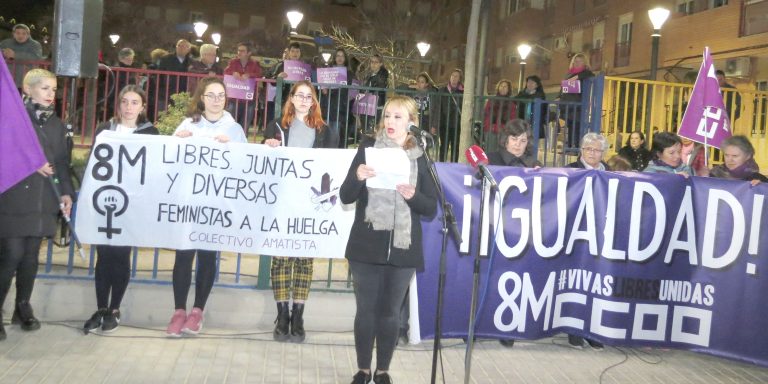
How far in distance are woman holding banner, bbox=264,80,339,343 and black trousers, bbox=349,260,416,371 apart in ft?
4.26

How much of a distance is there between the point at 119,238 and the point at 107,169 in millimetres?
559

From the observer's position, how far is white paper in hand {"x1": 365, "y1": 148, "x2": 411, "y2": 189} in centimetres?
523

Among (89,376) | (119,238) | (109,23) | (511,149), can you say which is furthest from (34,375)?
(109,23)

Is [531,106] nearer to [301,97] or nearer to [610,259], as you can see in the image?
[610,259]

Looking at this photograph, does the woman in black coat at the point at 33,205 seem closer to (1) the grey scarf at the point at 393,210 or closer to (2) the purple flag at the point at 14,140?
(2) the purple flag at the point at 14,140

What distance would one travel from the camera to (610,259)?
677cm

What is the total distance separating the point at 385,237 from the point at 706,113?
4.01 meters

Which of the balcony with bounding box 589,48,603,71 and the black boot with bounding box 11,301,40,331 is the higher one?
the balcony with bounding box 589,48,603,71

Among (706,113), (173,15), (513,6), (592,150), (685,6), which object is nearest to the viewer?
(592,150)

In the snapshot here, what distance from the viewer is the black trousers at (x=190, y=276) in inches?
257

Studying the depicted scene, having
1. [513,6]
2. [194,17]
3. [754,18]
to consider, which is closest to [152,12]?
[194,17]

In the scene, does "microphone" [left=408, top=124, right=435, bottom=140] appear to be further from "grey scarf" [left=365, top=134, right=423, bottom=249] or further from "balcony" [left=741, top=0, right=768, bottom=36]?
"balcony" [left=741, top=0, right=768, bottom=36]

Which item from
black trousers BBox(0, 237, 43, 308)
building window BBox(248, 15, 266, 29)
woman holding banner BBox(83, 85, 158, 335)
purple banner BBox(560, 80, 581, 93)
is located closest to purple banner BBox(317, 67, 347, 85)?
purple banner BBox(560, 80, 581, 93)

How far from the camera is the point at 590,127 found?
834 cm
